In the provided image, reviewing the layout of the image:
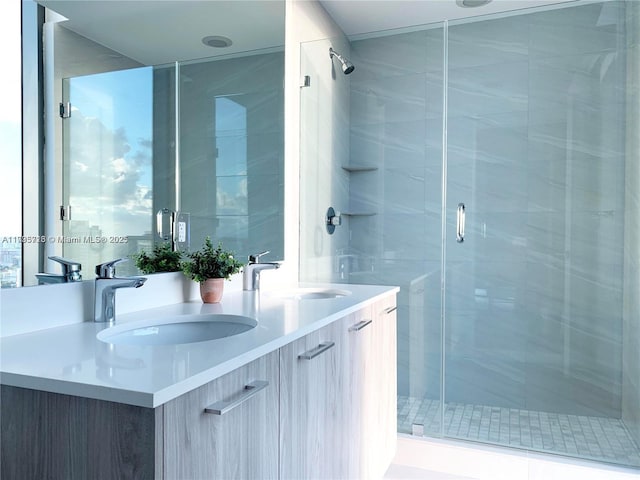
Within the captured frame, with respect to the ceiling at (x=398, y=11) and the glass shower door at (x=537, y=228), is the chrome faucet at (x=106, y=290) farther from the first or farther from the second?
the ceiling at (x=398, y=11)

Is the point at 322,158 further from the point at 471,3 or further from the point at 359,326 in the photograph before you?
the point at 359,326

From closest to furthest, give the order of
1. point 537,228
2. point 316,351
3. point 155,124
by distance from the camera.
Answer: point 316,351
point 155,124
point 537,228

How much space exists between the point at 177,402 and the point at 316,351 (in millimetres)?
572

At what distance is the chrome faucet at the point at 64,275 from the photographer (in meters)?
1.16

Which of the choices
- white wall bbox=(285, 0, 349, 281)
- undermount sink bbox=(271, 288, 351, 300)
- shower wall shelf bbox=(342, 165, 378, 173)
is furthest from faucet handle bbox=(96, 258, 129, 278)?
shower wall shelf bbox=(342, 165, 378, 173)

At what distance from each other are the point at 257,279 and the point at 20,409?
1240 mm

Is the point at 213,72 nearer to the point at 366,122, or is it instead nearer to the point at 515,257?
the point at 366,122

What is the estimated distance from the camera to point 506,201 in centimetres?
290

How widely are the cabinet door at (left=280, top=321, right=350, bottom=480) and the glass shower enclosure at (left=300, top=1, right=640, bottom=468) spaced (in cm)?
131

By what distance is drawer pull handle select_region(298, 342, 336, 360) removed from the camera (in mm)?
1253

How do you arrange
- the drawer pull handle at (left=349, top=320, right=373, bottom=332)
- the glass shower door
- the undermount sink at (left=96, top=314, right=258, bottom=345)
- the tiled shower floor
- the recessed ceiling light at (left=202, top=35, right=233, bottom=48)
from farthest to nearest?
the glass shower door < the tiled shower floor < the recessed ceiling light at (left=202, top=35, right=233, bottom=48) < the drawer pull handle at (left=349, top=320, right=373, bottom=332) < the undermount sink at (left=96, top=314, right=258, bottom=345)

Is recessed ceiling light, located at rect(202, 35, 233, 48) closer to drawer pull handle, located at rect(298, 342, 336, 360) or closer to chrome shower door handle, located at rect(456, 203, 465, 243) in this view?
drawer pull handle, located at rect(298, 342, 336, 360)

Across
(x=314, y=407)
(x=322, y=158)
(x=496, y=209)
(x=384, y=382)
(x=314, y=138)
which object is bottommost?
(x=384, y=382)

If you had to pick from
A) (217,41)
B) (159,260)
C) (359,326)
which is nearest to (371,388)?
(359,326)
